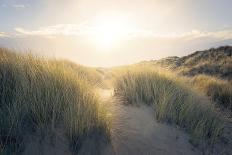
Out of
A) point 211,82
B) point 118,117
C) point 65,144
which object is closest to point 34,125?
point 65,144

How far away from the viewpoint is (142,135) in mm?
4242

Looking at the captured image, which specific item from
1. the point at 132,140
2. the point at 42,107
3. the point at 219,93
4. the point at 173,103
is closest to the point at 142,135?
the point at 132,140

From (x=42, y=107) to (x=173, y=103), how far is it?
279 centimetres

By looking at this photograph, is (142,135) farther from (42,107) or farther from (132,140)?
(42,107)

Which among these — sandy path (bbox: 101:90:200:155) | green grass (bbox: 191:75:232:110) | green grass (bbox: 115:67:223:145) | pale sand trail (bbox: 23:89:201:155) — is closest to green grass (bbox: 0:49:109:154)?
pale sand trail (bbox: 23:89:201:155)

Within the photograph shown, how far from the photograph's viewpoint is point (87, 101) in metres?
4.06

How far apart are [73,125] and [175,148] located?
1827mm

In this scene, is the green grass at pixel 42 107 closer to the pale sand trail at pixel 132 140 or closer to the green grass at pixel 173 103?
the pale sand trail at pixel 132 140

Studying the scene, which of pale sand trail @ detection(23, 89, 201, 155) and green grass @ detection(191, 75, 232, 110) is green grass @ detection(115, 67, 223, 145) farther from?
green grass @ detection(191, 75, 232, 110)

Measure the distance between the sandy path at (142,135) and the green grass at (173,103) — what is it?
0.74 ft

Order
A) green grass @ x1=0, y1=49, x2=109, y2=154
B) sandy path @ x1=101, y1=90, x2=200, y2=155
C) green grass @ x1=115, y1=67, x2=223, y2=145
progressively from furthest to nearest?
green grass @ x1=115, y1=67, x2=223, y2=145 < sandy path @ x1=101, y1=90, x2=200, y2=155 < green grass @ x1=0, y1=49, x2=109, y2=154

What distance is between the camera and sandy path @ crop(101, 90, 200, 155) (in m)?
3.93

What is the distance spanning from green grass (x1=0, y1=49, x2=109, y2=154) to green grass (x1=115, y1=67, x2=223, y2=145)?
139 cm

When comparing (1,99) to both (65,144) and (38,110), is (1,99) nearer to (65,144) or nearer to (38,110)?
(38,110)
